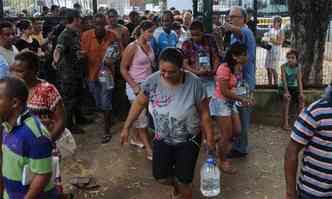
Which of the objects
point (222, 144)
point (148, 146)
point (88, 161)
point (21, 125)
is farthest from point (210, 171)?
point (21, 125)

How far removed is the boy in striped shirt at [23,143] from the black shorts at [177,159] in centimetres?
170

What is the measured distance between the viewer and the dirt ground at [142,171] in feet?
17.2

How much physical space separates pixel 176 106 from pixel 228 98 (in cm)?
134

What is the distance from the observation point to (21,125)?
2.75 m

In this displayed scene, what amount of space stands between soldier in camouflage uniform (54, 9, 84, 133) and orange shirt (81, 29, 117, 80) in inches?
6.9

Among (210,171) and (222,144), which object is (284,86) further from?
(210,171)

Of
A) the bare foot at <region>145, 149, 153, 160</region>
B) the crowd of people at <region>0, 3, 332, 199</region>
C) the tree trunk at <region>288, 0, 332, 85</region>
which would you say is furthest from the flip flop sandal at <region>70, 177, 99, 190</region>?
the tree trunk at <region>288, 0, 332, 85</region>

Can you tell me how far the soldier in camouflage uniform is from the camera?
6845 millimetres

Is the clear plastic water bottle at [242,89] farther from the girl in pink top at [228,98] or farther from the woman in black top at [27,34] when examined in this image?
the woman in black top at [27,34]

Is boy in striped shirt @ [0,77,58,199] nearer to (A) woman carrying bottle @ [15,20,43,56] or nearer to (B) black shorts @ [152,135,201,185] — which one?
(B) black shorts @ [152,135,201,185]

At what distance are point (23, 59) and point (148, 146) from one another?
2895 millimetres

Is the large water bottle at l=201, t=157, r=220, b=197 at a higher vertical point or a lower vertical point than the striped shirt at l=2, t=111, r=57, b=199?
lower

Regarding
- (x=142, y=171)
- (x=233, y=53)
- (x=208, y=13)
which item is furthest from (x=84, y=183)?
(x=208, y=13)

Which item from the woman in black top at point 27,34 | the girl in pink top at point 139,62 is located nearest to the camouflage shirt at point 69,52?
the woman in black top at point 27,34
